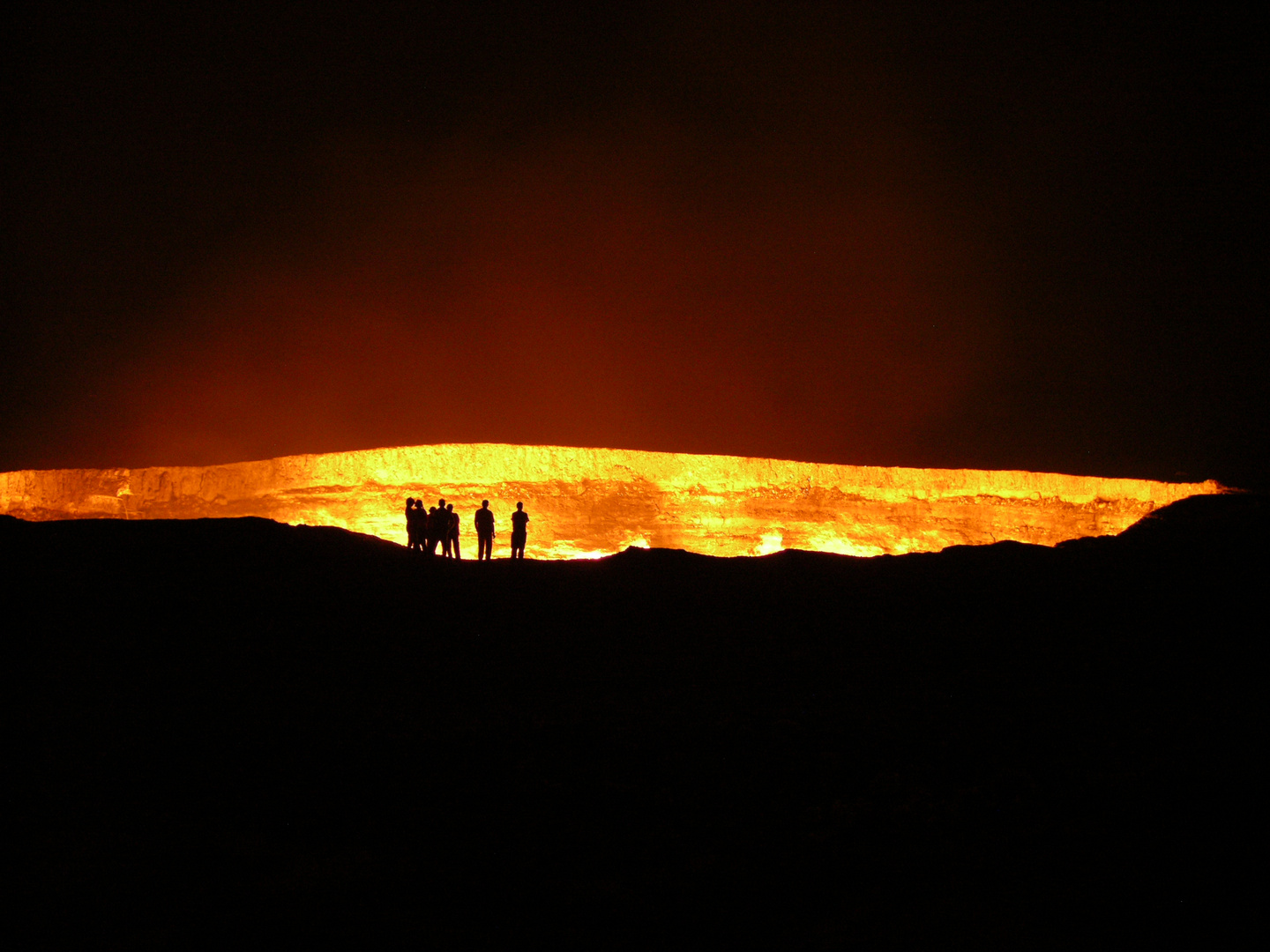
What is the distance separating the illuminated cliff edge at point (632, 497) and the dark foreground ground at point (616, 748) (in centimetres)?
939

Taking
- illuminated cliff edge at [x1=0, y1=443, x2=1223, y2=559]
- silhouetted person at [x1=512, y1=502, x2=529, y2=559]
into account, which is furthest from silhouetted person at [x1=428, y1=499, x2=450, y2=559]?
illuminated cliff edge at [x1=0, y1=443, x2=1223, y2=559]

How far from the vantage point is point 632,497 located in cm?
2008

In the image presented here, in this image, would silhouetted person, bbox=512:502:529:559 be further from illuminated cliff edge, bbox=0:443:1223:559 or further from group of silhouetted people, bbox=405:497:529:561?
illuminated cliff edge, bbox=0:443:1223:559

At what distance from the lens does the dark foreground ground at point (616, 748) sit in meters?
5.29

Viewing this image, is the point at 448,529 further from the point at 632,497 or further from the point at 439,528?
the point at 632,497

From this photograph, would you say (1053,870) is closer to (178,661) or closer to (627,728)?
(627,728)

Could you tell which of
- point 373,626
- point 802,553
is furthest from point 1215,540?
point 373,626

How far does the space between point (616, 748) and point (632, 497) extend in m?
13.3

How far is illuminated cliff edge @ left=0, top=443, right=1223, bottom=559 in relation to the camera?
19.7m

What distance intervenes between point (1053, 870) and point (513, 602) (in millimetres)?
5052

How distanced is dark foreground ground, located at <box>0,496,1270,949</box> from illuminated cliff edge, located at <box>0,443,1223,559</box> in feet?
30.8

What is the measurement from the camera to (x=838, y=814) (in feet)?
20.5

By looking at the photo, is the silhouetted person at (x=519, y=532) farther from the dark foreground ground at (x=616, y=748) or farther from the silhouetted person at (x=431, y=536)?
the dark foreground ground at (x=616, y=748)

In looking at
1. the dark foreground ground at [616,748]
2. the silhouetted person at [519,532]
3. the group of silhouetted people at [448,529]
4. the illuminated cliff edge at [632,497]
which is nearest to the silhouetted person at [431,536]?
the group of silhouetted people at [448,529]
